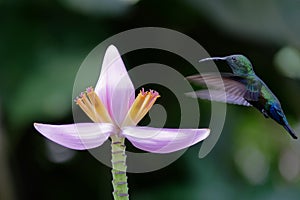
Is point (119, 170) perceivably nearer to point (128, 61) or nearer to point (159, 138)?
point (159, 138)

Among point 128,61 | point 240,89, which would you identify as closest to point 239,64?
point 240,89

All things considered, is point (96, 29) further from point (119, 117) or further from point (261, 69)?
point (119, 117)

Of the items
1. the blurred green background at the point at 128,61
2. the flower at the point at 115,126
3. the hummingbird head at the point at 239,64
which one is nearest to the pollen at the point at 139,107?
the flower at the point at 115,126

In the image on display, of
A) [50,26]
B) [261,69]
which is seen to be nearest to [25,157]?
[50,26]

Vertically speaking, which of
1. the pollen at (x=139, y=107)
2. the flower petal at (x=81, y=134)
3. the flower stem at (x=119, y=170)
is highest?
the pollen at (x=139, y=107)

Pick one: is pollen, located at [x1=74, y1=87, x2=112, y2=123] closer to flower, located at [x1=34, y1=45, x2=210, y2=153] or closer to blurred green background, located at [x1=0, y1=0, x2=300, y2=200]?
flower, located at [x1=34, y1=45, x2=210, y2=153]

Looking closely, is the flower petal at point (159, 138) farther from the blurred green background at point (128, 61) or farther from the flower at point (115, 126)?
the blurred green background at point (128, 61)
